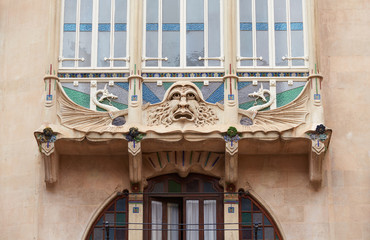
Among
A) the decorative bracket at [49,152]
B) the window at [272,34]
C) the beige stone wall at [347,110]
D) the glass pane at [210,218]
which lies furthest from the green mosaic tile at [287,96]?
the decorative bracket at [49,152]

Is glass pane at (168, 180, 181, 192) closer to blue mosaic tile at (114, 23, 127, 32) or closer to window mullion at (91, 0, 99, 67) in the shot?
window mullion at (91, 0, 99, 67)

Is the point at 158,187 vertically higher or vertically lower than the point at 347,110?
lower

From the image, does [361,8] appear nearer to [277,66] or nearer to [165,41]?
[277,66]

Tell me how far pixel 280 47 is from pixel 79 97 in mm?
4499

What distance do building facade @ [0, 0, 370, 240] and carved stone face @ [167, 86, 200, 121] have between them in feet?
0.09

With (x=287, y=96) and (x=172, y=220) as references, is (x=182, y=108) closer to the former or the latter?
(x=287, y=96)

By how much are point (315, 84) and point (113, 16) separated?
15.4ft

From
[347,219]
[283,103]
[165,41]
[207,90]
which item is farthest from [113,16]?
[347,219]

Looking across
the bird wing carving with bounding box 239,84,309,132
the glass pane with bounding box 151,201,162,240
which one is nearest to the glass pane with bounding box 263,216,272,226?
the bird wing carving with bounding box 239,84,309,132

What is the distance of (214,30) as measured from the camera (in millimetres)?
23281

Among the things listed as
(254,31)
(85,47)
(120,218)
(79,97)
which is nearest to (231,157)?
(120,218)

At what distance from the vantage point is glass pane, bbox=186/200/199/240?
22.4m

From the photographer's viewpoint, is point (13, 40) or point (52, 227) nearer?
point (52, 227)

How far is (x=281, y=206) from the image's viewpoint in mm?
22469
